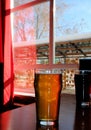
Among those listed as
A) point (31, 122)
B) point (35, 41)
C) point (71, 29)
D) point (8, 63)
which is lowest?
point (31, 122)

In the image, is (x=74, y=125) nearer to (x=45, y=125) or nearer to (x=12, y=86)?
(x=45, y=125)

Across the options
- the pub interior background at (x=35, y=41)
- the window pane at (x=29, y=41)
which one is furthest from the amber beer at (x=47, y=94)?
the window pane at (x=29, y=41)

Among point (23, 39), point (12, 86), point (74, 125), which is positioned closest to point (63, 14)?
point (23, 39)

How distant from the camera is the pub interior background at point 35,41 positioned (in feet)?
8.60

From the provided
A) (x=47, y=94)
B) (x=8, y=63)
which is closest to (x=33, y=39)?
(x=8, y=63)

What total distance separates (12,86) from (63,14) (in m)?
1.24

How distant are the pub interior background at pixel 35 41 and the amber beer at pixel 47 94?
183 cm

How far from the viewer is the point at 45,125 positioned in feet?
1.82

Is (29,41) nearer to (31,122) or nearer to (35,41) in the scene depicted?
(35,41)

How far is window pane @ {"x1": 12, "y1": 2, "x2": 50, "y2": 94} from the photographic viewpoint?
9.59 feet

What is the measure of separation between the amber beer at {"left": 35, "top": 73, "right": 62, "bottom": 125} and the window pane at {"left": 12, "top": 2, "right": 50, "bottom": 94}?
2270mm

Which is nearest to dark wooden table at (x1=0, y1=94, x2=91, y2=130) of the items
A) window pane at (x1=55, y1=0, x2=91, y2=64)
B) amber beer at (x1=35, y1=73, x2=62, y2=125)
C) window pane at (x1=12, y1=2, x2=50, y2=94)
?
amber beer at (x1=35, y1=73, x2=62, y2=125)

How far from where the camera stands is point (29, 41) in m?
3.02

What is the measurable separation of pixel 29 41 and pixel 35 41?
0.34 feet
